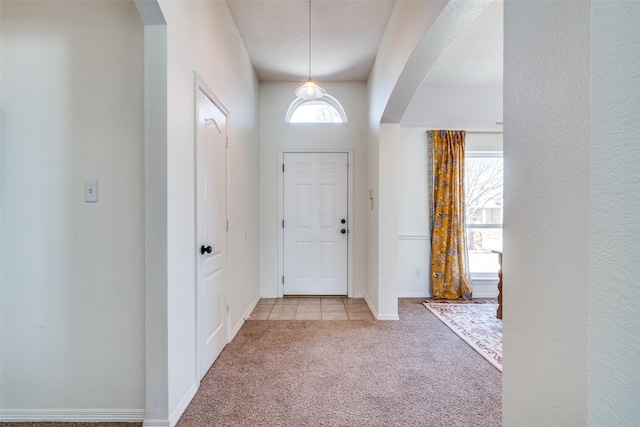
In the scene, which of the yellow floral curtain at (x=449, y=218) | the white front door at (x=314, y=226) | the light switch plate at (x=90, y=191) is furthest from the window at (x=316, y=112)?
the light switch plate at (x=90, y=191)

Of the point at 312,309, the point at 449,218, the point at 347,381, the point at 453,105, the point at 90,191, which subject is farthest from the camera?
the point at 449,218

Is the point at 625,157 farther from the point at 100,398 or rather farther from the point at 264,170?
the point at 264,170

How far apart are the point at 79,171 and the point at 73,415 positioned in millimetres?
1317

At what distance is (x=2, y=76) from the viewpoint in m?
1.63

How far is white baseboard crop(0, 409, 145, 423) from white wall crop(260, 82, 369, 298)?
252 centimetres

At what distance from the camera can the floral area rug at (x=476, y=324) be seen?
257 centimetres

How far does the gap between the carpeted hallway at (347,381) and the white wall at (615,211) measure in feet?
4.79

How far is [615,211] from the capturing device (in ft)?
1.59

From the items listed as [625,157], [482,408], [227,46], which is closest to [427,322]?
[482,408]

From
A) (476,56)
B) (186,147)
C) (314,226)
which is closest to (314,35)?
(476,56)

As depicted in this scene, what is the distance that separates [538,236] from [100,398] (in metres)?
2.17

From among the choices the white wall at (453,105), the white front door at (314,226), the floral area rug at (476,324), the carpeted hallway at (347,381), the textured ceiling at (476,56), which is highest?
the textured ceiling at (476,56)

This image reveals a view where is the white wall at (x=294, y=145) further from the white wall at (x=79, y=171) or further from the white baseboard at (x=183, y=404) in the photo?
the white wall at (x=79, y=171)

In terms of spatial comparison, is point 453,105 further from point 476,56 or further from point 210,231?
point 210,231
